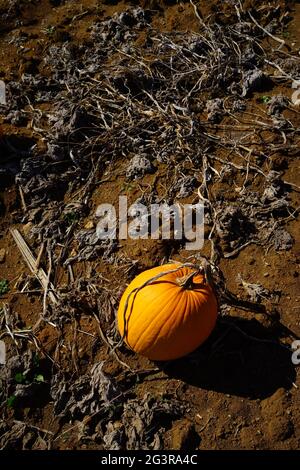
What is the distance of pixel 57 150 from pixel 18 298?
4.88ft

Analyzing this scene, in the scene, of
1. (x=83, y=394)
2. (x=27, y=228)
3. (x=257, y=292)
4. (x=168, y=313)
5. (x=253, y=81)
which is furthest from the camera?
(x=253, y=81)

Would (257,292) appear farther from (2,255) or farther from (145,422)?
(2,255)

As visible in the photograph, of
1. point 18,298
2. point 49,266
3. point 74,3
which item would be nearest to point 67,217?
point 49,266

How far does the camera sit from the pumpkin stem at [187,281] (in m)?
3.43

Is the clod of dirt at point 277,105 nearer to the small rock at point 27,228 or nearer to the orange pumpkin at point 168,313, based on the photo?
the orange pumpkin at point 168,313

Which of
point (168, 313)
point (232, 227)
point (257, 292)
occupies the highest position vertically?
point (168, 313)

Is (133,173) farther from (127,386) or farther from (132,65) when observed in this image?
(127,386)

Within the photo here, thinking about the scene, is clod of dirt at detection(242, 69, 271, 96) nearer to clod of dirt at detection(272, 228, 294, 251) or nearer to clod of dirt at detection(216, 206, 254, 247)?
clod of dirt at detection(216, 206, 254, 247)

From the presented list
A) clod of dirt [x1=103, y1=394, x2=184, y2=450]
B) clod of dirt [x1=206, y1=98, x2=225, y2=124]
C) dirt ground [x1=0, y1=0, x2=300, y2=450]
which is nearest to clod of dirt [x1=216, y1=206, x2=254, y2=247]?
dirt ground [x1=0, y1=0, x2=300, y2=450]

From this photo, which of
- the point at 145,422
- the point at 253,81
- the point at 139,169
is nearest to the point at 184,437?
the point at 145,422

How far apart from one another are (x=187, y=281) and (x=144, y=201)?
1.38m

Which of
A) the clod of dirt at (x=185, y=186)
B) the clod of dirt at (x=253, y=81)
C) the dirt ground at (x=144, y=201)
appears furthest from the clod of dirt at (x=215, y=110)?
the clod of dirt at (x=185, y=186)
